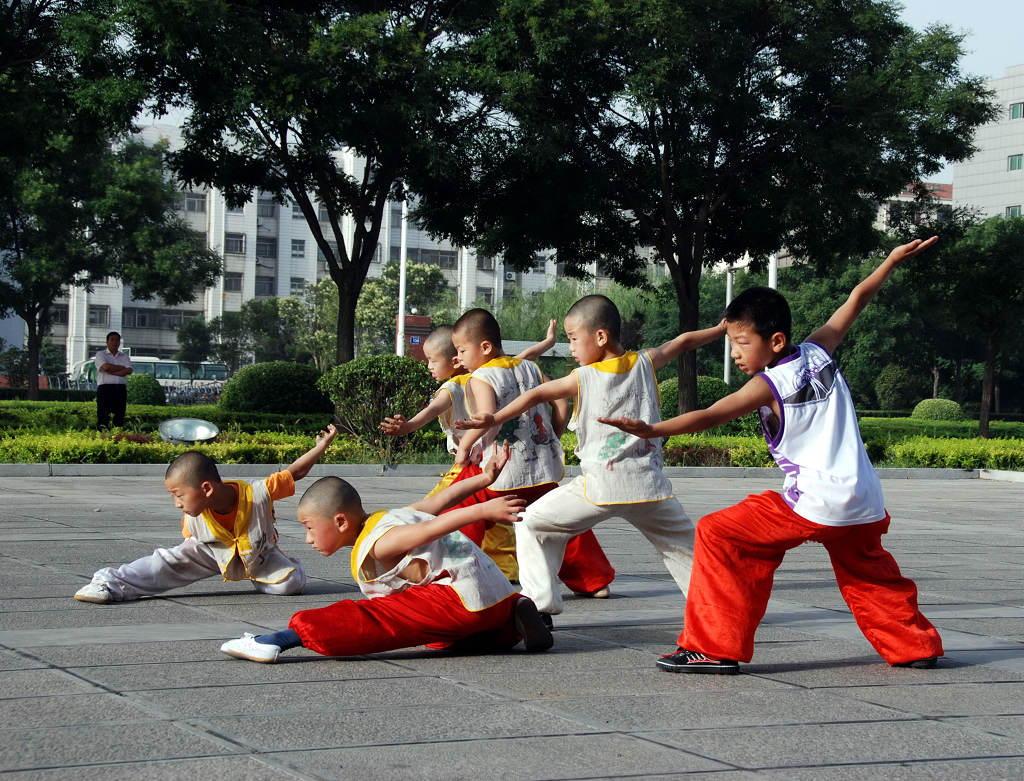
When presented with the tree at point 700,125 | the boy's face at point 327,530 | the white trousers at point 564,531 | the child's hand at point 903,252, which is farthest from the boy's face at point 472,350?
the tree at point 700,125

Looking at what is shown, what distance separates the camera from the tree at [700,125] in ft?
69.8

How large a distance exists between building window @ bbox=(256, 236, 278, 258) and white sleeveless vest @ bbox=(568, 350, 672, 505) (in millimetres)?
86844

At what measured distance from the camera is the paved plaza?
3.27 meters

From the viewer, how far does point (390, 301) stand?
71.6 meters

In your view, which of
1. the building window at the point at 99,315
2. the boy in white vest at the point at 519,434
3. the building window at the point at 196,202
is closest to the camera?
the boy in white vest at the point at 519,434

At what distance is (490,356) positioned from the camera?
21.5ft

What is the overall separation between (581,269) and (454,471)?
19609 millimetres

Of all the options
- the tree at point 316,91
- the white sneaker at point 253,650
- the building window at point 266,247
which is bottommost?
the white sneaker at point 253,650

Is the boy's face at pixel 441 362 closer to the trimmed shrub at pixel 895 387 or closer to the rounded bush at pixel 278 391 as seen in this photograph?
the rounded bush at pixel 278 391

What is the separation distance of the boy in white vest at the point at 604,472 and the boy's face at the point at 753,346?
2.17 feet

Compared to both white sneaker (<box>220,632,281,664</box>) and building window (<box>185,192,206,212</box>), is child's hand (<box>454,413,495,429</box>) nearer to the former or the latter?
white sneaker (<box>220,632,281,664</box>)

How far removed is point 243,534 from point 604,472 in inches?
75.1

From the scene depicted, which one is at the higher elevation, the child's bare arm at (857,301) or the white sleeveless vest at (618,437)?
the child's bare arm at (857,301)

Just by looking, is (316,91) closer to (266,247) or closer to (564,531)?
(564,531)
